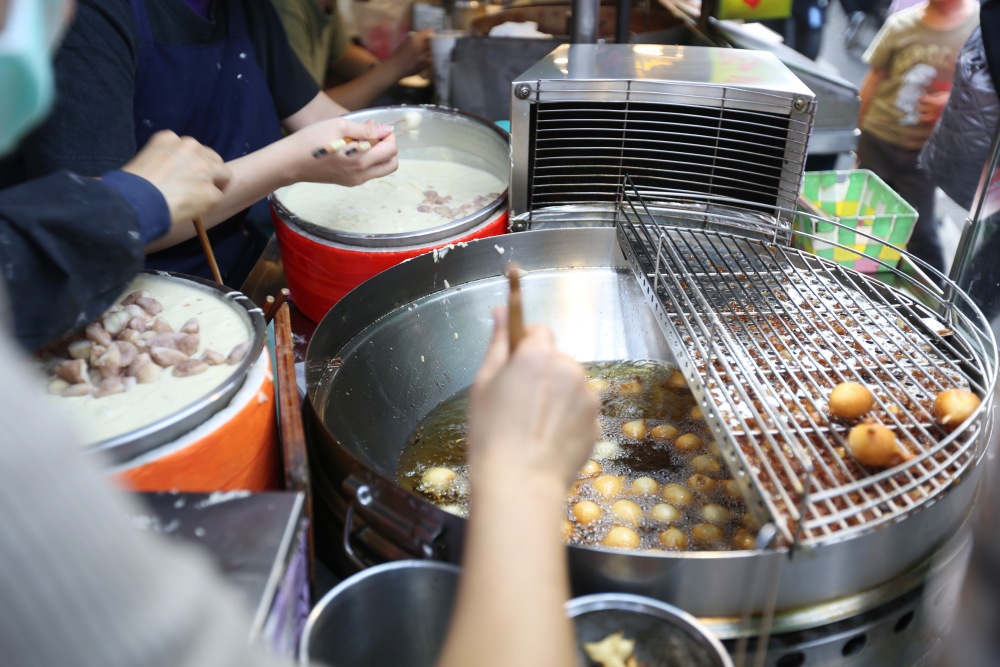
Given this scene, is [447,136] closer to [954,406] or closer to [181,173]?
[181,173]

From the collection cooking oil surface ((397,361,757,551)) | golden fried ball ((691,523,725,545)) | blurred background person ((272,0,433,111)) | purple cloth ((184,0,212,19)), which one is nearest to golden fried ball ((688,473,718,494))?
cooking oil surface ((397,361,757,551))

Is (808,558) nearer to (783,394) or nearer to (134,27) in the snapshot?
(783,394)

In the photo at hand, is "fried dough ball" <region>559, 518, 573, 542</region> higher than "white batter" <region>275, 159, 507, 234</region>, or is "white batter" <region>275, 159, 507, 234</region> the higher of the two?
"white batter" <region>275, 159, 507, 234</region>

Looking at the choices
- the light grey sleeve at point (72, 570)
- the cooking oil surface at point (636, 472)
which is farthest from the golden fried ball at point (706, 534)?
the light grey sleeve at point (72, 570)

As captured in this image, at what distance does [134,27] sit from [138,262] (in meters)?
1.07

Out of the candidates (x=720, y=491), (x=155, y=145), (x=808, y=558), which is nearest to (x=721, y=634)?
(x=808, y=558)

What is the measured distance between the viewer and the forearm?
2.58ft

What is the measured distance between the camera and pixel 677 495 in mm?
1710

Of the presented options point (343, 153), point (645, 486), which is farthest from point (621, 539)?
point (343, 153)

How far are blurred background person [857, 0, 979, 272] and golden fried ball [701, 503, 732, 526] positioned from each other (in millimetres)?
3594

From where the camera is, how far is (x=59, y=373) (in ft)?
4.47

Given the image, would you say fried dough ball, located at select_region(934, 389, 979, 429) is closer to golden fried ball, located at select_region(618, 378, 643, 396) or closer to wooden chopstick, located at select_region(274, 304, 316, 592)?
golden fried ball, located at select_region(618, 378, 643, 396)

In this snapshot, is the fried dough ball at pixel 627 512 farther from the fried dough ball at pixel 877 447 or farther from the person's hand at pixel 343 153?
the person's hand at pixel 343 153

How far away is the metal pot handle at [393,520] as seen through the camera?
1.27 m
